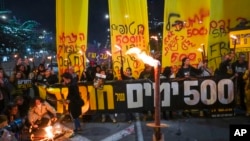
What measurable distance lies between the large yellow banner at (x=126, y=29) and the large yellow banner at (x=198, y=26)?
3.04 feet

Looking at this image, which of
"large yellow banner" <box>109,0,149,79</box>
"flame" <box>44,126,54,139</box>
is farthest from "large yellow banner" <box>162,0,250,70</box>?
"flame" <box>44,126,54,139</box>

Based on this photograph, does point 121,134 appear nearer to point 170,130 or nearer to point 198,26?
point 170,130

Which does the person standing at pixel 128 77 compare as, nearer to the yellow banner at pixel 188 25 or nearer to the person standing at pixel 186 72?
the person standing at pixel 186 72

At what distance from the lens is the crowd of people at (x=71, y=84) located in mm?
9867

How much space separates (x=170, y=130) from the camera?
10.7 meters

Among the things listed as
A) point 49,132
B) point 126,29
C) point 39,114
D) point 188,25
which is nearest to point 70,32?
point 126,29

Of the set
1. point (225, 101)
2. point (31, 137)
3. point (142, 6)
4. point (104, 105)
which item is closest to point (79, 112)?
point (104, 105)

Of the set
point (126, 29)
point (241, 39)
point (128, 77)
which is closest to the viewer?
point (241, 39)

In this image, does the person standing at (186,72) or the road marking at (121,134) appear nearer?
the road marking at (121,134)

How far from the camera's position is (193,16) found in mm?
14555

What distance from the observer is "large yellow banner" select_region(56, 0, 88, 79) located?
49.5 feet

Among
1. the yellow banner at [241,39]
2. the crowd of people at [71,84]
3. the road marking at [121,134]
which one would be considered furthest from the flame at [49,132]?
the yellow banner at [241,39]

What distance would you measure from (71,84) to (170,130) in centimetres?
299

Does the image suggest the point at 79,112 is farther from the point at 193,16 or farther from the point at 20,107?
the point at 193,16
